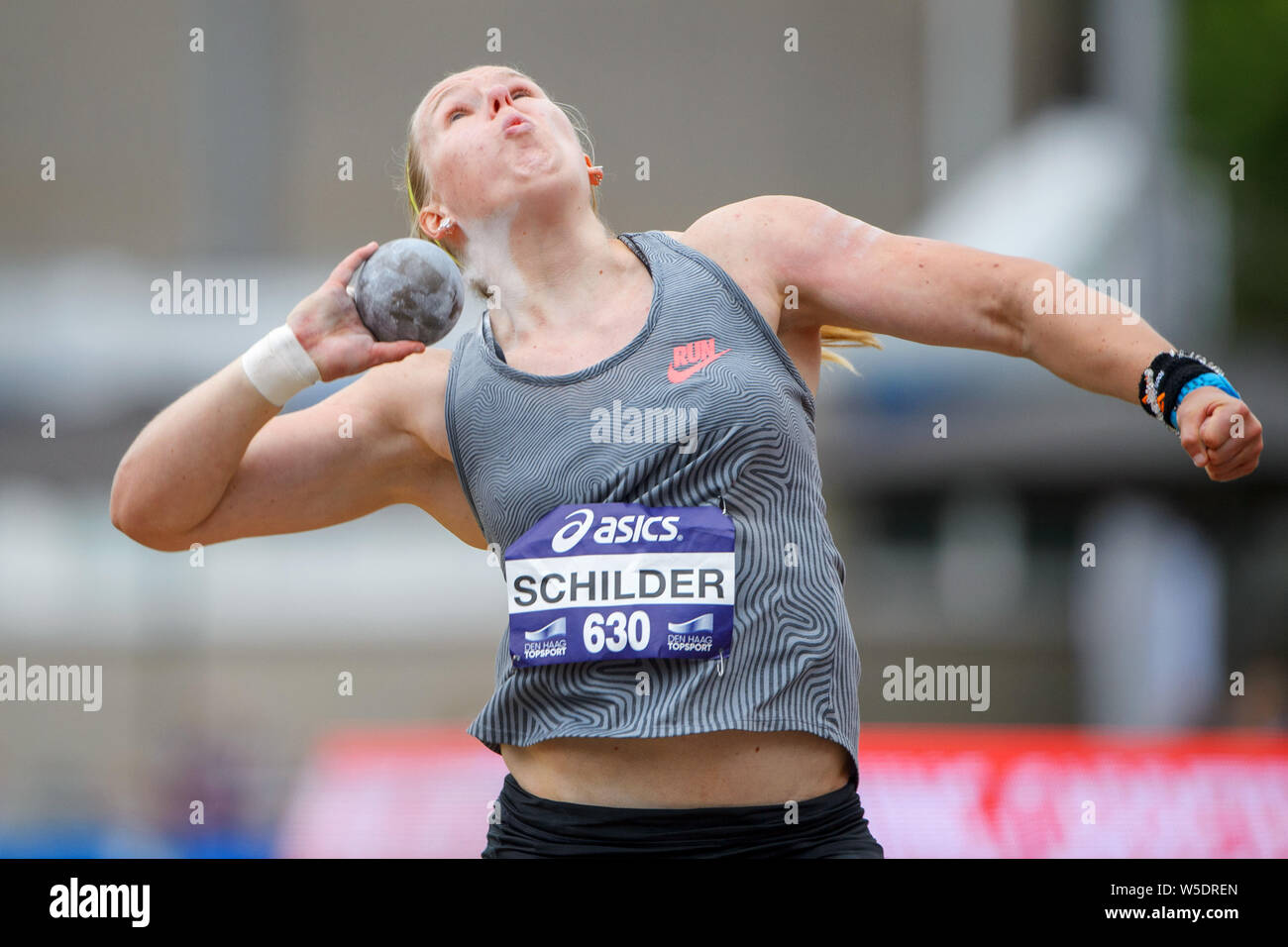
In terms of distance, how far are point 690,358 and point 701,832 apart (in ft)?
2.43

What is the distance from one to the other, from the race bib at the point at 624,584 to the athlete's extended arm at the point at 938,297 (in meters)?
0.47

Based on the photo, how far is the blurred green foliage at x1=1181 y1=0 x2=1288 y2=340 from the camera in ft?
30.9

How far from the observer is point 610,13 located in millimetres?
10070

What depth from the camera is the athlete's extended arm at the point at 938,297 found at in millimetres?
2043

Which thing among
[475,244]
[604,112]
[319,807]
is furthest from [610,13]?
[475,244]

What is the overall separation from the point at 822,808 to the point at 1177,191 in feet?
27.4

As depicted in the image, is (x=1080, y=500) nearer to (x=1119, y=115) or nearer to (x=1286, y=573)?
(x=1286, y=573)

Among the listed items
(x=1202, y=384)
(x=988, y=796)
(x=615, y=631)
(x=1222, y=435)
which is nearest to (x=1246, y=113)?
(x=988, y=796)

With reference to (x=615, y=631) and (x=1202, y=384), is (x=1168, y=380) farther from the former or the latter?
(x=615, y=631)

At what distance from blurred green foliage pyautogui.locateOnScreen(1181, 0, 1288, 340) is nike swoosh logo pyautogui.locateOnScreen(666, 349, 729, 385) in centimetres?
829

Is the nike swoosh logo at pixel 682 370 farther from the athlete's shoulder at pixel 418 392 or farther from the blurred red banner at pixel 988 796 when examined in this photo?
the blurred red banner at pixel 988 796

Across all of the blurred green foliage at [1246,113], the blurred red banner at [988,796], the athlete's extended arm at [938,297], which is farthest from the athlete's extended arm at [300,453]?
the blurred green foliage at [1246,113]

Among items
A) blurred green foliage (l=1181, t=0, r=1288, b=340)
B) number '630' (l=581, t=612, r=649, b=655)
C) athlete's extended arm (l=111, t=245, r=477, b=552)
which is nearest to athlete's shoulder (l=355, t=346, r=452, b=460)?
athlete's extended arm (l=111, t=245, r=477, b=552)

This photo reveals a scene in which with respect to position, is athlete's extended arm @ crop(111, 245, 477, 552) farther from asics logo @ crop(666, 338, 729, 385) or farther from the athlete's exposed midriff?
the athlete's exposed midriff
